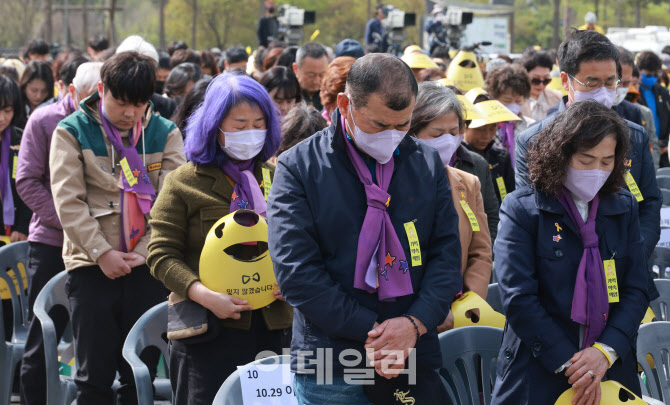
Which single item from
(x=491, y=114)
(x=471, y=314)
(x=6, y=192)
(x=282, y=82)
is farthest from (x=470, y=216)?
(x=6, y=192)

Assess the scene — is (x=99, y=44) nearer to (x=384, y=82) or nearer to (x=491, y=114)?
(x=491, y=114)

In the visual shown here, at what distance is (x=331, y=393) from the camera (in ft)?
8.84

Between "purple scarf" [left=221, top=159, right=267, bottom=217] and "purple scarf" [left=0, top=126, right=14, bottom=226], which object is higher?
"purple scarf" [left=221, top=159, right=267, bottom=217]

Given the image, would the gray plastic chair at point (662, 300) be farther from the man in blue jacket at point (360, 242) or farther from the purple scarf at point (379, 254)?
the purple scarf at point (379, 254)

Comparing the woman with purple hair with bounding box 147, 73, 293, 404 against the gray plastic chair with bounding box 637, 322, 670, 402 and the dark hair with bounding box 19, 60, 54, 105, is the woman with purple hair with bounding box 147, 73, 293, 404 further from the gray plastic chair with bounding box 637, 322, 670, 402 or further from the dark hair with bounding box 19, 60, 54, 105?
the dark hair with bounding box 19, 60, 54, 105

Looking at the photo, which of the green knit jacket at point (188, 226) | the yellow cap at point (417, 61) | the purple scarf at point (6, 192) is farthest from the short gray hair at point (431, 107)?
the yellow cap at point (417, 61)

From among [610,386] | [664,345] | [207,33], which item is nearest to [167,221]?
[610,386]

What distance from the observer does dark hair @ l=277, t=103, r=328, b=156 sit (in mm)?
4469

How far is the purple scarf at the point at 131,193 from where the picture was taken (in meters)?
4.08

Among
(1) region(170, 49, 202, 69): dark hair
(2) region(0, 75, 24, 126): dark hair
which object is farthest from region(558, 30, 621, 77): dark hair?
(1) region(170, 49, 202, 69): dark hair

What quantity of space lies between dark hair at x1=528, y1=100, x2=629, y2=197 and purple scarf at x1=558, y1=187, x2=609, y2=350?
0.45 feet

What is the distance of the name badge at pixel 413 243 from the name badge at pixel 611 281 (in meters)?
0.70

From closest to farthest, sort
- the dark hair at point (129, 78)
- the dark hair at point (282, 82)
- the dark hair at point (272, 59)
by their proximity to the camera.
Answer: the dark hair at point (129, 78) < the dark hair at point (282, 82) < the dark hair at point (272, 59)

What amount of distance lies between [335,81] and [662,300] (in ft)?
6.50
